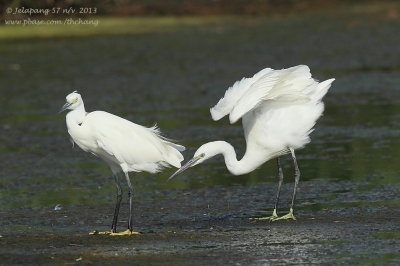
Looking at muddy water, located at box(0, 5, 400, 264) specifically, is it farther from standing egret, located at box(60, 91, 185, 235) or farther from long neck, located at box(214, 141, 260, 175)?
standing egret, located at box(60, 91, 185, 235)

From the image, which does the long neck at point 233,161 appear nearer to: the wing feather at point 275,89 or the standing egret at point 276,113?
the standing egret at point 276,113

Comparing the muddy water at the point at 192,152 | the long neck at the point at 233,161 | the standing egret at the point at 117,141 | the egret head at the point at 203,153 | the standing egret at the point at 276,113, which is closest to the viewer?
the muddy water at the point at 192,152

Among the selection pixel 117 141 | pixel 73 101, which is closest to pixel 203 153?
pixel 117 141

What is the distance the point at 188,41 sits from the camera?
2567 cm

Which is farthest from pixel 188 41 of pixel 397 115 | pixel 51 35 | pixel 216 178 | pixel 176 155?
pixel 176 155

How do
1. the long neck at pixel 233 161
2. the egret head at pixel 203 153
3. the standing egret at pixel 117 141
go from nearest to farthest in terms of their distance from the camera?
the standing egret at pixel 117 141, the egret head at pixel 203 153, the long neck at pixel 233 161

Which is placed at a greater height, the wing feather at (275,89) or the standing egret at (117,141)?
the wing feather at (275,89)

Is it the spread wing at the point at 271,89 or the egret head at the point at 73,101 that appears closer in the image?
the egret head at the point at 73,101

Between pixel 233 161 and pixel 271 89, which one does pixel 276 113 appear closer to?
pixel 271 89

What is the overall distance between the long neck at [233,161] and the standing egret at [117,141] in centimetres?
43

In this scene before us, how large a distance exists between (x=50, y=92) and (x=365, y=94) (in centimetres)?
616

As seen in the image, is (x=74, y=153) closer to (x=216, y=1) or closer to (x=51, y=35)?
(x=51, y=35)

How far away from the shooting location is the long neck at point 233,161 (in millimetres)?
9898

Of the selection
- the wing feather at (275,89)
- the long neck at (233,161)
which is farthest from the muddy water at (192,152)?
the wing feather at (275,89)
